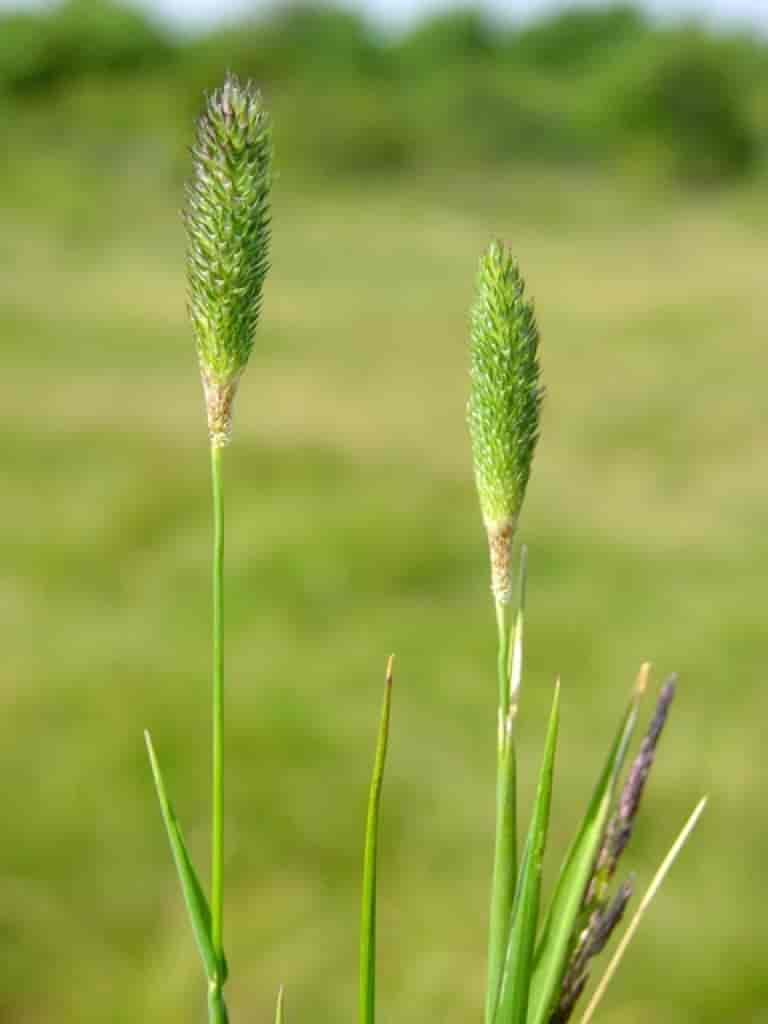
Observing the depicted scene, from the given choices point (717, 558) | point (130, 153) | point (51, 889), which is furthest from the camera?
point (130, 153)

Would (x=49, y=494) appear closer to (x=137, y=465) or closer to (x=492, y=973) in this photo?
(x=137, y=465)

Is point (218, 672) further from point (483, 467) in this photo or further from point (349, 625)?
point (349, 625)

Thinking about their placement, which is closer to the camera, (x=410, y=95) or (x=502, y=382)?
(x=502, y=382)

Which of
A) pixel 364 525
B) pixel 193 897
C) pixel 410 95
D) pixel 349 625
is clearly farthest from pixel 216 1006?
pixel 410 95

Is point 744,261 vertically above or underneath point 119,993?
above

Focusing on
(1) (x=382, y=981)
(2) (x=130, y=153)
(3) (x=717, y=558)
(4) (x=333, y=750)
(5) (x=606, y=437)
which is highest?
(2) (x=130, y=153)

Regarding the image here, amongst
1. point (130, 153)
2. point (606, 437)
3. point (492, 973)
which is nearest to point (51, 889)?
point (492, 973)
